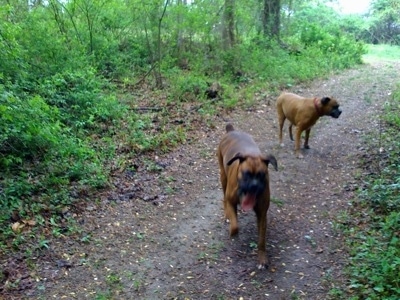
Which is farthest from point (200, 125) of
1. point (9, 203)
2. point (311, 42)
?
point (311, 42)

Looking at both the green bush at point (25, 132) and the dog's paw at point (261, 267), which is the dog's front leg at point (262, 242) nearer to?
the dog's paw at point (261, 267)

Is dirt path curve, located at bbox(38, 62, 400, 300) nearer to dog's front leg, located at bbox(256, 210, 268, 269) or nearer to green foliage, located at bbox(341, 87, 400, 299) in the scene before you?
dog's front leg, located at bbox(256, 210, 268, 269)

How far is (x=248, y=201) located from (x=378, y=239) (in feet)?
5.71

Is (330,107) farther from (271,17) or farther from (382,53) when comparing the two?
(382,53)

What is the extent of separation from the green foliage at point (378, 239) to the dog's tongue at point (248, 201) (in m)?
1.32

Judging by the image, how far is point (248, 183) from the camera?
461 cm

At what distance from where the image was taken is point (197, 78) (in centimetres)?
1272

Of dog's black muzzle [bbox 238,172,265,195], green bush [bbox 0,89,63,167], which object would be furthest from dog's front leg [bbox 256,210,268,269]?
green bush [bbox 0,89,63,167]

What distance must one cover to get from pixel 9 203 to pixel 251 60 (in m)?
11.0

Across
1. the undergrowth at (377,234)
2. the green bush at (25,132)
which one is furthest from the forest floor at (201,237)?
the green bush at (25,132)

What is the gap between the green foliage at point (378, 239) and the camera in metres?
4.24

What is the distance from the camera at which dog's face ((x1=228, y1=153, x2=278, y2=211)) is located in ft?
15.1

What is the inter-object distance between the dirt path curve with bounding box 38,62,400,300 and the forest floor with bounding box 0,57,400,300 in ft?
0.05

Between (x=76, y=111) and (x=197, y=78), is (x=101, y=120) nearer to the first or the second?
(x=76, y=111)
